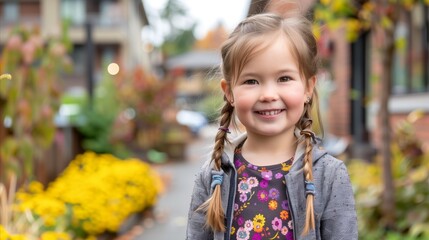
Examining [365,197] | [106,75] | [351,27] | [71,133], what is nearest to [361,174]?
[365,197]

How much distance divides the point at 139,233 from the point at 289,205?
544 cm

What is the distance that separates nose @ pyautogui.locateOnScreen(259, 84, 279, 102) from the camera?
1.99 m

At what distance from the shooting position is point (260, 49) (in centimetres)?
201

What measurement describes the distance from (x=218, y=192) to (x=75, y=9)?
3758 centimetres

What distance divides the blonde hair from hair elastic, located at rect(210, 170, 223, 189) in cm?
2

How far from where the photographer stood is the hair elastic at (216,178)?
2.08 m

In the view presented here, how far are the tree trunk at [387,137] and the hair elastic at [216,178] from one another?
12.0 feet

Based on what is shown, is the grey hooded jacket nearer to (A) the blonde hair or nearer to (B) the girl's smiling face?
(A) the blonde hair

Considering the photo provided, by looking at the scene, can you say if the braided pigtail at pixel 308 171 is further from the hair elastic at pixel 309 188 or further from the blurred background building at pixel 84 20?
the blurred background building at pixel 84 20

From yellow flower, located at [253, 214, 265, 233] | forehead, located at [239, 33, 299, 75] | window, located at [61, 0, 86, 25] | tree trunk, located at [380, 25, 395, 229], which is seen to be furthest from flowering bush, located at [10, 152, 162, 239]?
window, located at [61, 0, 86, 25]

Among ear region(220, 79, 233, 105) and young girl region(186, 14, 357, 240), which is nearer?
young girl region(186, 14, 357, 240)

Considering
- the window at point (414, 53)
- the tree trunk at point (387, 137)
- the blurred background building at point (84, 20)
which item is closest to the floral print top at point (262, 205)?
the tree trunk at point (387, 137)

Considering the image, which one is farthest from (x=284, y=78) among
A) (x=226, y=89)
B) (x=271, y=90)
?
(x=226, y=89)

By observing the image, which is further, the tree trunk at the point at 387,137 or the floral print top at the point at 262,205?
the tree trunk at the point at 387,137
